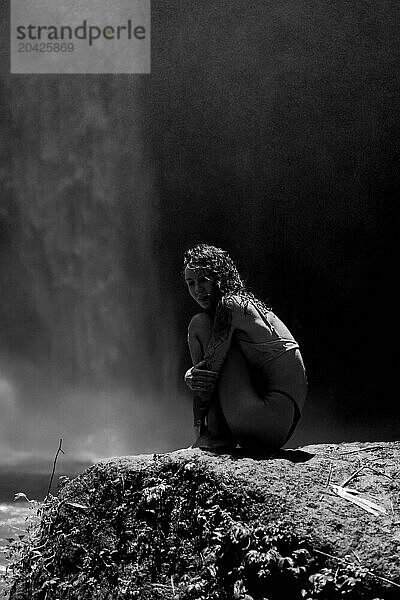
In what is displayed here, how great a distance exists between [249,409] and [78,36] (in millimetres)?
12324

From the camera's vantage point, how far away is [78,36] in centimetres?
1573

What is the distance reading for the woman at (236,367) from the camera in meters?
4.99

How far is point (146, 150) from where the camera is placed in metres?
15.7

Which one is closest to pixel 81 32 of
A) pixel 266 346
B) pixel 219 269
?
pixel 219 269

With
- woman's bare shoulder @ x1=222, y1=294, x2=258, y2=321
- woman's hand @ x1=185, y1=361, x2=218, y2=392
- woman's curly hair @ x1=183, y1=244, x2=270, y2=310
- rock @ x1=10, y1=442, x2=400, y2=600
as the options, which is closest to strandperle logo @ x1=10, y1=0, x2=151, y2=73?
woman's curly hair @ x1=183, y1=244, x2=270, y2=310

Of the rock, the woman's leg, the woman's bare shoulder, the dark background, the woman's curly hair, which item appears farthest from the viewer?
the dark background

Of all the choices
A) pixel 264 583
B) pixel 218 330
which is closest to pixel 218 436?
pixel 218 330

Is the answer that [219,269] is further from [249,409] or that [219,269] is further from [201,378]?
[249,409]

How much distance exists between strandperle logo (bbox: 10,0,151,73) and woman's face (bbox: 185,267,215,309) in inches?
437

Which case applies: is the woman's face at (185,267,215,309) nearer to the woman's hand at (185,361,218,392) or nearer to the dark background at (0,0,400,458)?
the woman's hand at (185,361,218,392)

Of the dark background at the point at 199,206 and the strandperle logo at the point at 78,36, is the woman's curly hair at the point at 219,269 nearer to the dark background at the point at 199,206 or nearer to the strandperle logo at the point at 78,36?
the dark background at the point at 199,206

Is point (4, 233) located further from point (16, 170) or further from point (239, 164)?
point (239, 164)

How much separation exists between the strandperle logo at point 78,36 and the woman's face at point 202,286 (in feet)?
36.4

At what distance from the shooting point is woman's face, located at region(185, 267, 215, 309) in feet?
17.0
